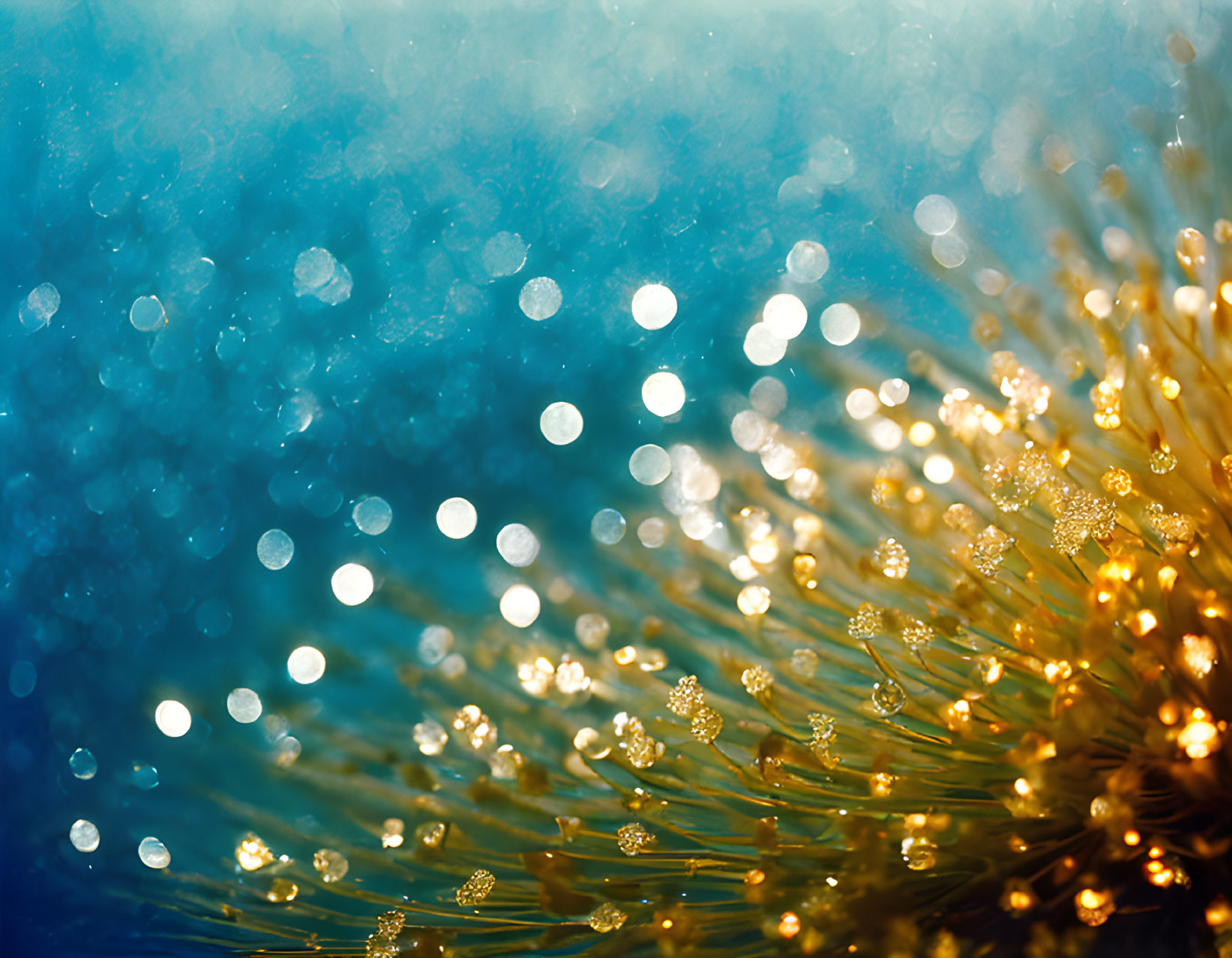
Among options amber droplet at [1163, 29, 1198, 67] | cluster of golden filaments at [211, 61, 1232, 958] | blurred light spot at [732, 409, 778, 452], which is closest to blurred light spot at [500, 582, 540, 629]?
cluster of golden filaments at [211, 61, 1232, 958]

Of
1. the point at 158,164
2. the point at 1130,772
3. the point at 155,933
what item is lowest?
the point at 155,933

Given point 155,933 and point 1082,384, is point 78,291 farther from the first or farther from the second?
point 1082,384

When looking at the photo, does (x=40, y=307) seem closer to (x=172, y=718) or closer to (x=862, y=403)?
(x=172, y=718)

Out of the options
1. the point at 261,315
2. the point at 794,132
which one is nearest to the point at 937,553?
the point at 794,132

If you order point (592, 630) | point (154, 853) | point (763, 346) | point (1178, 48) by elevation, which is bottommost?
point (154, 853)

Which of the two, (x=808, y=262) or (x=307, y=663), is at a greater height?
(x=808, y=262)

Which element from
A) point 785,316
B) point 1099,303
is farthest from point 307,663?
point 1099,303
